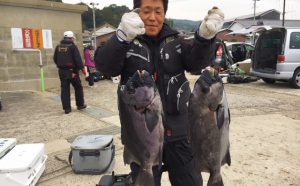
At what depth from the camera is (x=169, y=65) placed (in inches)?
86.2

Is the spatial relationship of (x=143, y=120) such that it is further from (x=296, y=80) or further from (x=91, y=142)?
(x=296, y=80)

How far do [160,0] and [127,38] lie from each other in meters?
0.43

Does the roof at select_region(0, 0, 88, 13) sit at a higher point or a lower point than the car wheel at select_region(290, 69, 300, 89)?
higher

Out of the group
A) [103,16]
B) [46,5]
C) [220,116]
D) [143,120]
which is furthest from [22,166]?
[103,16]

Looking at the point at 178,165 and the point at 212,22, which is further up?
the point at 212,22

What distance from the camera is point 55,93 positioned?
34.3 feet

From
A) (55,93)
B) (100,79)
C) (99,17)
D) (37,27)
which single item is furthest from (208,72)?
(99,17)

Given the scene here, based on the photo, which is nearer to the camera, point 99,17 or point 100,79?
point 100,79

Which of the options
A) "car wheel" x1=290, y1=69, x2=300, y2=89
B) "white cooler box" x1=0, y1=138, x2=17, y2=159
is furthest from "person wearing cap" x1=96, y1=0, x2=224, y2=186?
"car wheel" x1=290, y1=69, x2=300, y2=89

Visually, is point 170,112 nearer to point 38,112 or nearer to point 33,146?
point 33,146

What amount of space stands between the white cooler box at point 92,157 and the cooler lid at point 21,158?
0.45 m

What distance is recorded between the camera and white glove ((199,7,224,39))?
1808 millimetres

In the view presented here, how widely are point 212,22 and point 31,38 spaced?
9856mm

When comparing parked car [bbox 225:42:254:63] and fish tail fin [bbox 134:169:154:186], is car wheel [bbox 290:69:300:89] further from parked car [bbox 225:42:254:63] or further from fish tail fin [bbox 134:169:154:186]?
fish tail fin [bbox 134:169:154:186]
